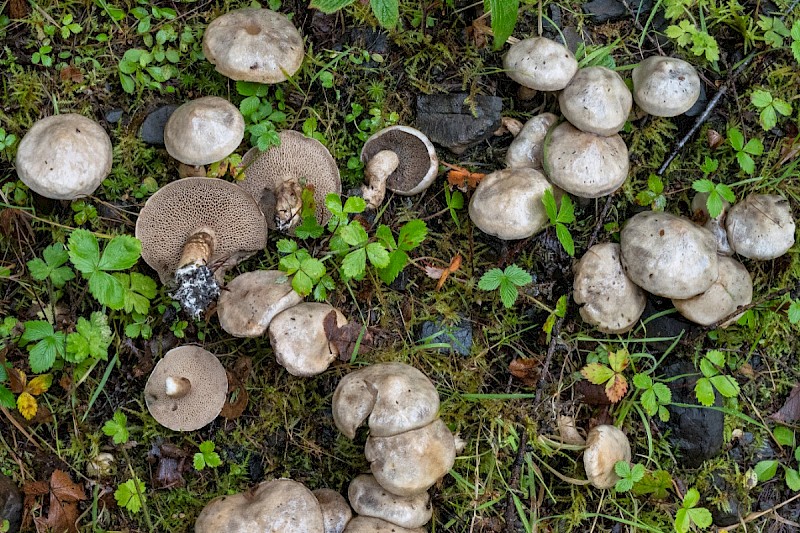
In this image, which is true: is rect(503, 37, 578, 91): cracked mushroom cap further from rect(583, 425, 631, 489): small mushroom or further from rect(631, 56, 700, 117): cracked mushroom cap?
rect(583, 425, 631, 489): small mushroom

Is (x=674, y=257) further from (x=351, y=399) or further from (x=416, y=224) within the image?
(x=351, y=399)

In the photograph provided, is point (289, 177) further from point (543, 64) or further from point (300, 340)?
point (543, 64)

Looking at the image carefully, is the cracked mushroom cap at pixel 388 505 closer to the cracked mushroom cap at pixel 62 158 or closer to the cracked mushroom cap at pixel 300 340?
the cracked mushroom cap at pixel 300 340

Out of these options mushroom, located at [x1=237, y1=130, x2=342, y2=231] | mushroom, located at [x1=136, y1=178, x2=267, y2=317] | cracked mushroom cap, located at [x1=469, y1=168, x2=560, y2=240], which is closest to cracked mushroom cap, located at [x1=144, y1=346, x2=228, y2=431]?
mushroom, located at [x1=136, y1=178, x2=267, y2=317]

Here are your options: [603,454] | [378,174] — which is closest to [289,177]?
[378,174]

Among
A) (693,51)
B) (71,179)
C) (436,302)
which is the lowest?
(436,302)

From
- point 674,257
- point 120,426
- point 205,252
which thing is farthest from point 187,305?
point 674,257

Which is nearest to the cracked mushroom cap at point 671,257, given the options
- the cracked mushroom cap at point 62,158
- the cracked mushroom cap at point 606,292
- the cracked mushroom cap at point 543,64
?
the cracked mushroom cap at point 606,292
